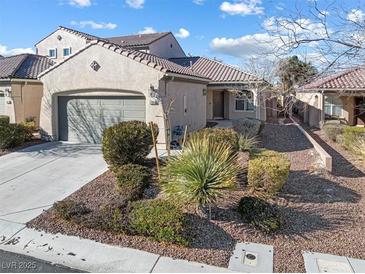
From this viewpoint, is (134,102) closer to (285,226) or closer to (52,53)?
(285,226)

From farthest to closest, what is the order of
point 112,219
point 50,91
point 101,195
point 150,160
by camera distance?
point 50,91 → point 150,160 → point 101,195 → point 112,219

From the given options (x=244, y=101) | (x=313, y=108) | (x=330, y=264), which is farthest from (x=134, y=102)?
(x=313, y=108)

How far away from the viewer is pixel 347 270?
200 inches

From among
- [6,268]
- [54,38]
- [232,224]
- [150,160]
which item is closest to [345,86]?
[150,160]

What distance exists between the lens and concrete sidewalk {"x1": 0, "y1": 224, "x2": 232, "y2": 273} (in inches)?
204

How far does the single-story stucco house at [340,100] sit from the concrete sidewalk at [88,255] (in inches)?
635

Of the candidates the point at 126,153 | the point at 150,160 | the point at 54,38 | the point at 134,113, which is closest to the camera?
the point at 126,153

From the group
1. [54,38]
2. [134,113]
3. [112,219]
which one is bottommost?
[112,219]

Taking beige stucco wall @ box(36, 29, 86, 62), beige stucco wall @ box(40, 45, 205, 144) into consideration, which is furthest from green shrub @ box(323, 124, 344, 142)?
beige stucco wall @ box(36, 29, 86, 62)

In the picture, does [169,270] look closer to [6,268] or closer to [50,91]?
[6,268]

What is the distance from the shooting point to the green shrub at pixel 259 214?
244 inches

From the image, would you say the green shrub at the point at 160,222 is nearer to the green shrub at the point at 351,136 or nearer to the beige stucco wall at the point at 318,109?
the green shrub at the point at 351,136

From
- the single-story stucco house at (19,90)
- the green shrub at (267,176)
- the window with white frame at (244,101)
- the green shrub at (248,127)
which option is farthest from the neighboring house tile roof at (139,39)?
the green shrub at (267,176)

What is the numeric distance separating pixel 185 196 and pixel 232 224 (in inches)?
44.0
